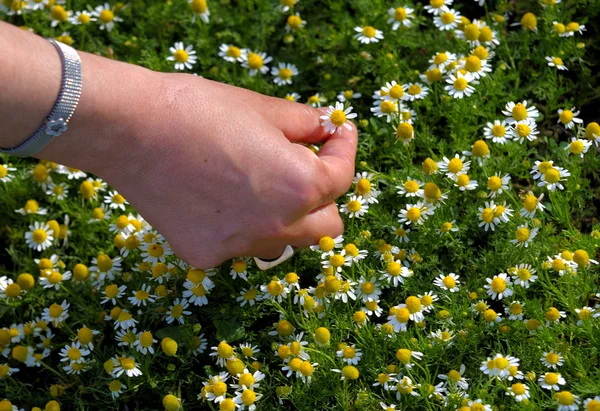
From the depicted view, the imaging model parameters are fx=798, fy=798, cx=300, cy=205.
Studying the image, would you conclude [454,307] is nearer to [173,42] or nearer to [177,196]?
[177,196]

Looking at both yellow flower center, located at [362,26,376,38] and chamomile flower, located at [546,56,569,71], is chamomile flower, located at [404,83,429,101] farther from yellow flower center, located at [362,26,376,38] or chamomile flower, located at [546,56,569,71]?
chamomile flower, located at [546,56,569,71]

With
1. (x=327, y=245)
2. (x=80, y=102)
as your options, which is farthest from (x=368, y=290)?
(x=80, y=102)

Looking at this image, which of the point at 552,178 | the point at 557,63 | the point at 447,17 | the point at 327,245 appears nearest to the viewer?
the point at 327,245

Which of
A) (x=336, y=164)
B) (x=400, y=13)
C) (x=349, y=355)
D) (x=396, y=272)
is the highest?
(x=400, y=13)

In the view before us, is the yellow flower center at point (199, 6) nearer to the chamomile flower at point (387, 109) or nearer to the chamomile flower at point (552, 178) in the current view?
the chamomile flower at point (387, 109)

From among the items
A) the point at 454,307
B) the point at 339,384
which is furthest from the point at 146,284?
the point at 454,307

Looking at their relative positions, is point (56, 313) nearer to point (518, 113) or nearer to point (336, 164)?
point (336, 164)

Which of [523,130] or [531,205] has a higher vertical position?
[523,130]
